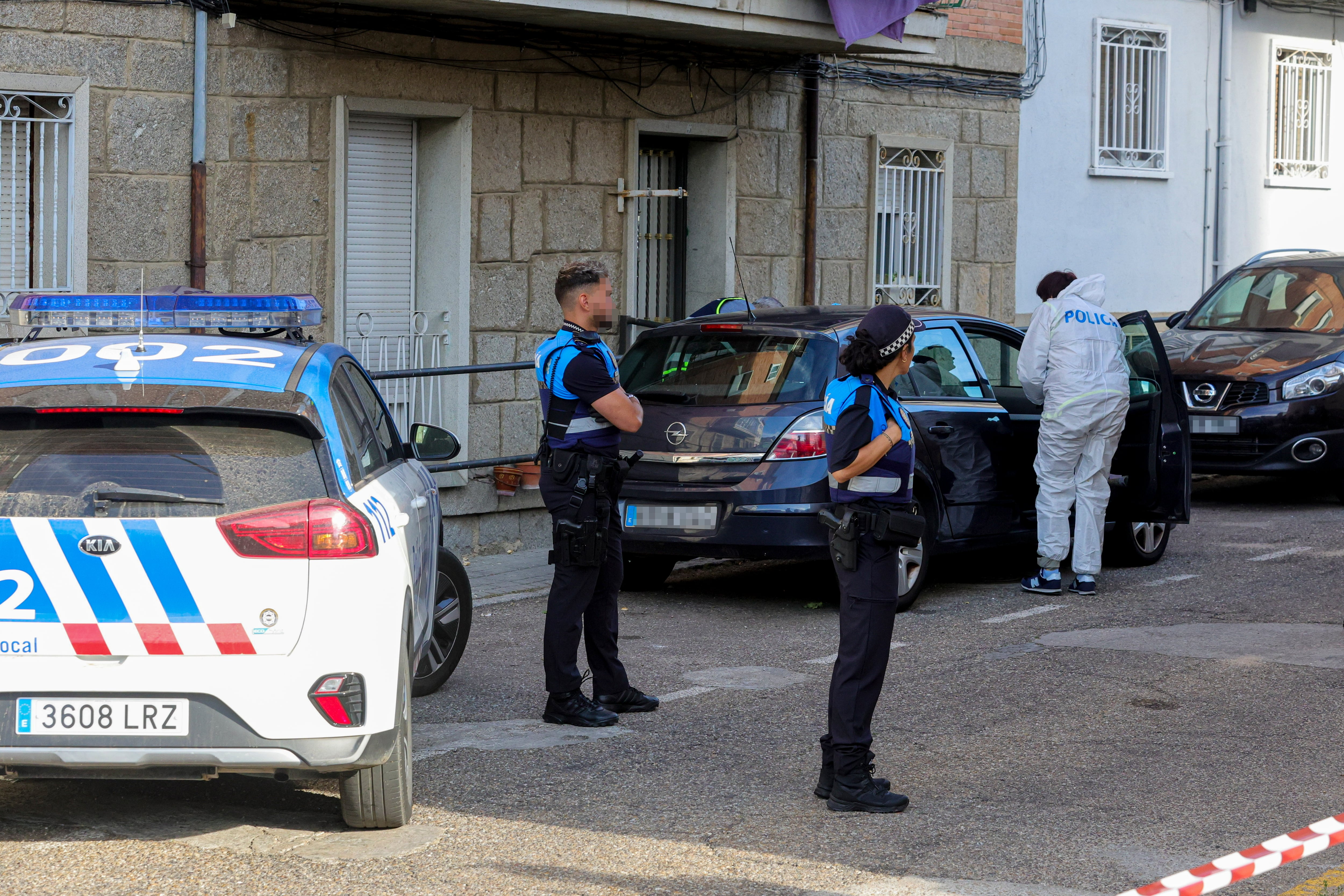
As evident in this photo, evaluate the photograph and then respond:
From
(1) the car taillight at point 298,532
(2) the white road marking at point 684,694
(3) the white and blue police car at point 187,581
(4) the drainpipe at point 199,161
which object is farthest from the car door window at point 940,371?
(1) the car taillight at point 298,532

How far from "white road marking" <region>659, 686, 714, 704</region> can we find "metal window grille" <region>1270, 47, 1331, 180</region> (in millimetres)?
15065

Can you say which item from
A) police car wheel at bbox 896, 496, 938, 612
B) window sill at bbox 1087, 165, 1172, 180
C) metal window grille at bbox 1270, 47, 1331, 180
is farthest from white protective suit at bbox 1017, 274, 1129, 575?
metal window grille at bbox 1270, 47, 1331, 180

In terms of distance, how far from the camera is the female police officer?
562 cm

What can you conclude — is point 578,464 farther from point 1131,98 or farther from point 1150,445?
point 1131,98

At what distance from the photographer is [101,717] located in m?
4.68

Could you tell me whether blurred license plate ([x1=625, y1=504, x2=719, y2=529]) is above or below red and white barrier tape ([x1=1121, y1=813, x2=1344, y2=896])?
above

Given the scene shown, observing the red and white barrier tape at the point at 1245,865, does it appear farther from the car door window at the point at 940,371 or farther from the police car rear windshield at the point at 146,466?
the car door window at the point at 940,371

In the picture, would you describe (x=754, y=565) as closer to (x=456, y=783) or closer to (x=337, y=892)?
(x=456, y=783)

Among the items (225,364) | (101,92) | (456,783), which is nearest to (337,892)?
(456,783)

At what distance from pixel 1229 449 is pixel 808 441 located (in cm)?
605

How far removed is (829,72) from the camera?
14.9 m

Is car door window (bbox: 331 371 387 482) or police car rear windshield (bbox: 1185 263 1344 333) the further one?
police car rear windshield (bbox: 1185 263 1344 333)

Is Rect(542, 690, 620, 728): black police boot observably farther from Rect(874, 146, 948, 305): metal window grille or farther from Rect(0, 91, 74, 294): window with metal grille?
Rect(874, 146, 948, 305): metal window grille

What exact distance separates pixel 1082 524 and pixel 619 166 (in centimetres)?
501
